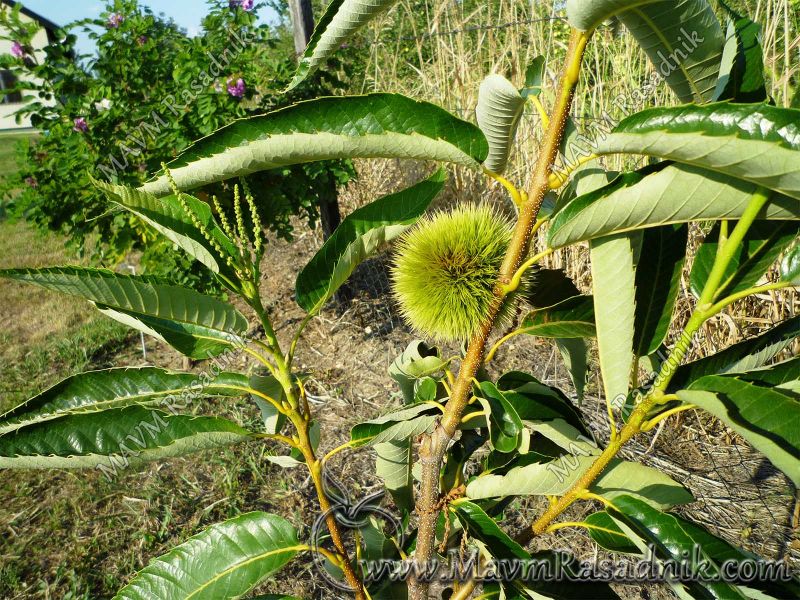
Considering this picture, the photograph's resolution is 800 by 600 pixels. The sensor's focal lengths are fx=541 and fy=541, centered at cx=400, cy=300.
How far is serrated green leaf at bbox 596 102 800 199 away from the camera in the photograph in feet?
1.32

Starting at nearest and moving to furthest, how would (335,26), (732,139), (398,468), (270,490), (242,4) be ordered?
(732,139)
(335,26)
(398,468)
(270,490)
(242,4)

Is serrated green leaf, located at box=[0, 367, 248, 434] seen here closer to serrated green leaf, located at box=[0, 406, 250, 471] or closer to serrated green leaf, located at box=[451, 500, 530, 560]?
serrated green leaf, located at box=[0, 406, 250, 471]

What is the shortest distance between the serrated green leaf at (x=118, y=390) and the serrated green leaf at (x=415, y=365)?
240 millimetres

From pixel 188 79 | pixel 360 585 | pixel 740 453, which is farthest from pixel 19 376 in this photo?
pixel 740 453

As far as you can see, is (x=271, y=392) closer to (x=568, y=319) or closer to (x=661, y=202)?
(x=568, y=319)

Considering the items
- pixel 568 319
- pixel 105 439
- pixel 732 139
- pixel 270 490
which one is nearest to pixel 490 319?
pixel 568 319

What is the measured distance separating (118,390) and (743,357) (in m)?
0.87

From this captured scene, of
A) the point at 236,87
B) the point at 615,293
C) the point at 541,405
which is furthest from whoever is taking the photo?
the point at 236,87

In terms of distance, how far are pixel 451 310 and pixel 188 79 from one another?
2.33 meters

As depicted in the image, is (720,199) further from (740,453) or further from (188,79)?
(188,79)

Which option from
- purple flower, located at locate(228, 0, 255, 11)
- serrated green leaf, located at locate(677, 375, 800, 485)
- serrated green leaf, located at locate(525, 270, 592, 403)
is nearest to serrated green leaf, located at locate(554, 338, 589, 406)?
serrated green leaf, located at locate(525, 270, 592, 403)

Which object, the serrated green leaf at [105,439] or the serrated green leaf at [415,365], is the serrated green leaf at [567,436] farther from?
the serrated green leaf at [105,439]

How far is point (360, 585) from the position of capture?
0.92 m

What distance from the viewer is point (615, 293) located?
24.4 inches
